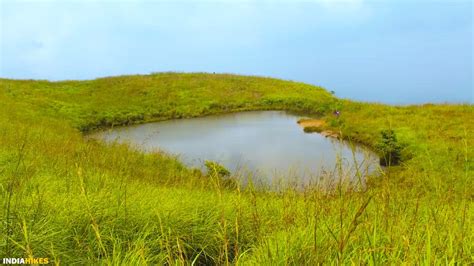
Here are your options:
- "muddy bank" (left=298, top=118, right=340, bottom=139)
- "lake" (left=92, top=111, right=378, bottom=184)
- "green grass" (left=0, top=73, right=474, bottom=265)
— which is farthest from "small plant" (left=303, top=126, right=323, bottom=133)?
"green grass" (left=0, top=73, right=474, bottom=265)

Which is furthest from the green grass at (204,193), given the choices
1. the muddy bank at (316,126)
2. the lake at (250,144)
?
the lake at (250,144)

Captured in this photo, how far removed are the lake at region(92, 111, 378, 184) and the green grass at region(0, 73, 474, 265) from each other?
1.75 m

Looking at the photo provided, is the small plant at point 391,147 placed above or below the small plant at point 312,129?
below

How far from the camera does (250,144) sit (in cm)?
2020

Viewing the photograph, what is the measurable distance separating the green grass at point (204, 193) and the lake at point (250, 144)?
1.75 metres

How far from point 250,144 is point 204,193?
12831mm

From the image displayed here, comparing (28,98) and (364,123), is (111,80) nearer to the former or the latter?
(28,98)

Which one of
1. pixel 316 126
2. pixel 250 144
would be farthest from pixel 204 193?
pixel 316 126

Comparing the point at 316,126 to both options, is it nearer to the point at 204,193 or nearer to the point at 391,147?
the point at 391,147

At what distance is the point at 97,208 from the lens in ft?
17.0

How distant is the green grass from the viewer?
12.9 feet

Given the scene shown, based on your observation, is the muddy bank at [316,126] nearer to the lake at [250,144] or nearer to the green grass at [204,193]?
the lake at [250,144]

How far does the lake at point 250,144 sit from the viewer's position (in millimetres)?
15070

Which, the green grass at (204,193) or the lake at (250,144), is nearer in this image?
the green grass at (204,193)
